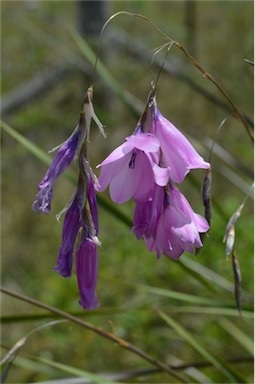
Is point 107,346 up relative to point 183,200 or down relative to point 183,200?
down

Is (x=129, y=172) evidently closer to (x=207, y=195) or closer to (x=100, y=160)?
(x=207, y=195)

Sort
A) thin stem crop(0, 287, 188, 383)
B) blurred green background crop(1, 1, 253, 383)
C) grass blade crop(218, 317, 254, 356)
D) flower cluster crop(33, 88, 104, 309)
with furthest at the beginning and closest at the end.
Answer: blurred green background crop(1, 1, 253, 383) → grass blade crop(218, 317, 254, 356) → thin stem crop(0, 287, 188, 383) → flower cluster crop(33, 88, 104, 309)

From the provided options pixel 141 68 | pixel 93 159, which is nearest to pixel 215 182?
pixel 93 159

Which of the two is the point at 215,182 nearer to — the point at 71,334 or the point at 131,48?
the point at 131,48

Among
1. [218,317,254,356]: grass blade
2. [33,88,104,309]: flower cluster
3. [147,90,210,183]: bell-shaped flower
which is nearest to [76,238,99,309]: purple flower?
[33,88,104,309]: flower cluster

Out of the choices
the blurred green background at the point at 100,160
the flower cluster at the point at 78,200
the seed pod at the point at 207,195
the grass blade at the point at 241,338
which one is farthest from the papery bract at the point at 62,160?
the grass blade at the point at 241,338

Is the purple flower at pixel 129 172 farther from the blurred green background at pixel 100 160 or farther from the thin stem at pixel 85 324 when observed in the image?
the blurred green background at pixel 100 160

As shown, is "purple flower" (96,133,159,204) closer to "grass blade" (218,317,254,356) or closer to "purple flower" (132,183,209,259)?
"purple flower" (132,183,209,259)
